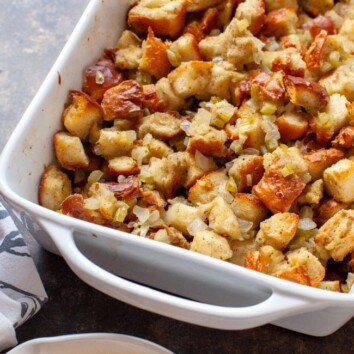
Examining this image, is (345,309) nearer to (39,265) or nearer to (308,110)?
(308,110)

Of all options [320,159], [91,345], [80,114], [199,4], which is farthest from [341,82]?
[91,345]

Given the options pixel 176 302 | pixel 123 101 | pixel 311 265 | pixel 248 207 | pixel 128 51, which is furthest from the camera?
pixel 128 51

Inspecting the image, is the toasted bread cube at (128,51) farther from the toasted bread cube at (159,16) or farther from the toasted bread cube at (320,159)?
the toasted bread cube at (320,159)

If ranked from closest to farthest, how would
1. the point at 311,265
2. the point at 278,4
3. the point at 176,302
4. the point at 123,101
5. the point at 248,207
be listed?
1. the point at 176,302
2. the point at 311,265
3. the point at 248,207
4. the point at 123,101
5. the point at 278,4

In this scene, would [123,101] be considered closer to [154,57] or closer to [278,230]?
[154,57]

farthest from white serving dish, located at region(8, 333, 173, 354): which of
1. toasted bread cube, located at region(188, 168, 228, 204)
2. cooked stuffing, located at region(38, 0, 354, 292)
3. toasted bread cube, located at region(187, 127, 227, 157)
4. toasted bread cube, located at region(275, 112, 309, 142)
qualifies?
toasted bread cube, located at region(275, 112, 309, 142)

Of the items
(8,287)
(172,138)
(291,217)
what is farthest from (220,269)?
(8,287)
